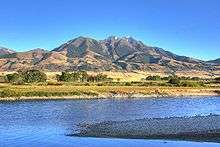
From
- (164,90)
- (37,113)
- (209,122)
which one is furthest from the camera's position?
(164,90)

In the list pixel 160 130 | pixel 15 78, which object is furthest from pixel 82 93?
pixel 160 130

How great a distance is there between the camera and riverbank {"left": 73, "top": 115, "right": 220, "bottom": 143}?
49.5 m

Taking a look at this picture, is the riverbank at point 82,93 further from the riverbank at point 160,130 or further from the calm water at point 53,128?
the riverbank at point 160,130

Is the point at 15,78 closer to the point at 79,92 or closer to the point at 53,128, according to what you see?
the point at 79,92

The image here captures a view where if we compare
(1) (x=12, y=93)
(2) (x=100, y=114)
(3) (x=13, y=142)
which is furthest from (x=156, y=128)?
(1) (x=12, y=93)

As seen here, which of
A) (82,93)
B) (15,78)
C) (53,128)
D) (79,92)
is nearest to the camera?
(53,128)

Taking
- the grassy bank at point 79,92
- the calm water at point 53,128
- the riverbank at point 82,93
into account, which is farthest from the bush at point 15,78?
the calm water at point 53,128

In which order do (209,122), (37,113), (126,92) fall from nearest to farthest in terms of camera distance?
(209,122) < (37,113) < (126,92)

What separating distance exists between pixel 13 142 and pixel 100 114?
34.9 metres

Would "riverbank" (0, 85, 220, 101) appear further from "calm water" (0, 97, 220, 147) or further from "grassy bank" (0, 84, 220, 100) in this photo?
"calm water" (0, 97, 220, 147)

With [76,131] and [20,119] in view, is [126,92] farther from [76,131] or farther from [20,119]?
[76,131]

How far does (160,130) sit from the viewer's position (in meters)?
54.1

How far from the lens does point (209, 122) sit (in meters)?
62.6

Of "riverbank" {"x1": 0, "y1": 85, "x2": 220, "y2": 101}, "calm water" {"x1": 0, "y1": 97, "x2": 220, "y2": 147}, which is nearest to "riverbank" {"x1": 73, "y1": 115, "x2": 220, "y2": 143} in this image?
"calm water" {"x1": 0, "y1": 97, "x2": 220, "y2": 147}
